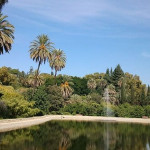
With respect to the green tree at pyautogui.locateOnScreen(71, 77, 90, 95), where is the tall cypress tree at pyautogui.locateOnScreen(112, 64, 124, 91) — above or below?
above

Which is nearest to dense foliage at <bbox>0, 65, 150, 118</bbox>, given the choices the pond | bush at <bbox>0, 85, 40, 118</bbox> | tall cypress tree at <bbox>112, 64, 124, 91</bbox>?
bush at <bbox>0, 85, 40, 118</bbox>

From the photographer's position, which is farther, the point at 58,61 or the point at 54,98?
the point at 58,61

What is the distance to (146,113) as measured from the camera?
5272 centimetres

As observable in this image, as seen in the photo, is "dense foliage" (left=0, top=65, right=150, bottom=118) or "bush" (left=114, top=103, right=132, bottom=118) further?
"bush" (left=114, top=103, right=132, bottom=118)

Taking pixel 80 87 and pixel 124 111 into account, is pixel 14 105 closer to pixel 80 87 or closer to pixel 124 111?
pixel 124 111

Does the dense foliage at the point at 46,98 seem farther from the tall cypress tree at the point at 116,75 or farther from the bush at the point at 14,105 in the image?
the tall cypress tree at the point at 116,75

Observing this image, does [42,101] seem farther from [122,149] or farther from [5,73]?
[122,149]

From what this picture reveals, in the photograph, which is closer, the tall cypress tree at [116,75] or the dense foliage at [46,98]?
the dense foliage at [46,98]

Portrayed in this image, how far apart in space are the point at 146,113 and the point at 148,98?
10332 millimetres

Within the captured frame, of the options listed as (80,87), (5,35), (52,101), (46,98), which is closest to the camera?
(5,35)

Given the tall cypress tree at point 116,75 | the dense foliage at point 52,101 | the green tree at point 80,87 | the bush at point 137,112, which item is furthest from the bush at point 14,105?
the tall cypress tree at point 116,75

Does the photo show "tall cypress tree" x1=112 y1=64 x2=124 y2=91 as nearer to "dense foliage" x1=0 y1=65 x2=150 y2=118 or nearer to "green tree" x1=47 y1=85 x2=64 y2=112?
"dense foliage" x1=0 y1=65 x2=150 y2=118

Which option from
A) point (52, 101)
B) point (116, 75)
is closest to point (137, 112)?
point (52, 101)

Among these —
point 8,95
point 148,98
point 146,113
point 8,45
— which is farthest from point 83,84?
point 8,45
